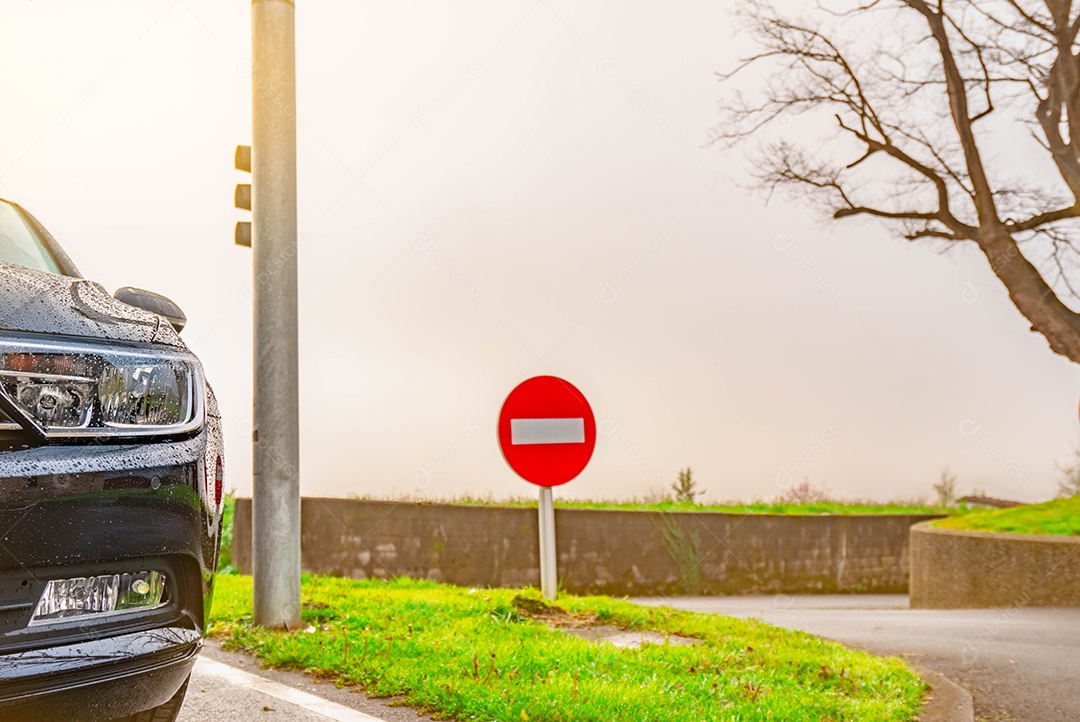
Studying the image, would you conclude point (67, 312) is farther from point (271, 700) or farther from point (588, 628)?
point (588, 628)

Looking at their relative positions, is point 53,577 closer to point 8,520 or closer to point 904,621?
point 8,520

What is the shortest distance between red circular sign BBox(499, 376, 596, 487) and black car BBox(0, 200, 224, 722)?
3929 millimetres

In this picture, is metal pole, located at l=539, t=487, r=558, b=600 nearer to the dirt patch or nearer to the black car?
the dirt patch

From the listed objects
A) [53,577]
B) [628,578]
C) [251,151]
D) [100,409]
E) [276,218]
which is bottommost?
[628,578]

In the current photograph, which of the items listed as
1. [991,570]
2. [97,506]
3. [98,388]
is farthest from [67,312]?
[991,570]

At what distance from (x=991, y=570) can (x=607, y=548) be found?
5497 millimetres

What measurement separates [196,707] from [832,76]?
13.8m

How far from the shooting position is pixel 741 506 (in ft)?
66.2

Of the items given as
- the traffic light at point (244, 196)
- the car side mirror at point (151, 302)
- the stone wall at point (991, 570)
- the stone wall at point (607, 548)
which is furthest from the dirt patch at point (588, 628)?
the stone wall at point (607, 548)

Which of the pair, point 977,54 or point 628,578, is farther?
point 628,578

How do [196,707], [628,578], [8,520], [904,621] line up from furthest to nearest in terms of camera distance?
[628,578], [904,621], [196,707], [8,520]

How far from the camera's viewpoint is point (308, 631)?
19.0ft

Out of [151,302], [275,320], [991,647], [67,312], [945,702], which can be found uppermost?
[275,320]

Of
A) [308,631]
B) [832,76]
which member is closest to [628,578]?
[832,76]
